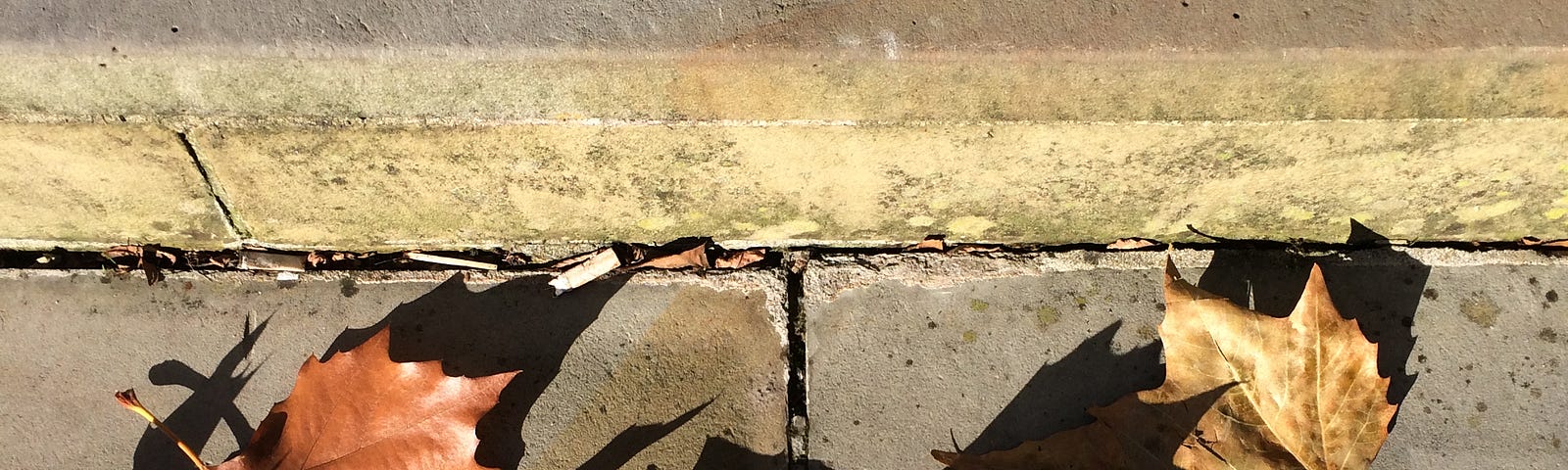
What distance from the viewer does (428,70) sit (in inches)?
54.5

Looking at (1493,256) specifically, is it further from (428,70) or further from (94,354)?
(94,354)

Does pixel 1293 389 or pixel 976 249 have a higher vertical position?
pixel 976 249

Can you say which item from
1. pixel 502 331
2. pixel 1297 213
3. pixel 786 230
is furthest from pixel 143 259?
pixel 1297 213

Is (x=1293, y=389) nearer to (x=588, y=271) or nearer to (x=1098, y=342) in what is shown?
(x=1098, y=342)

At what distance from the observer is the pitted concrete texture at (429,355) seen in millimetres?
1852

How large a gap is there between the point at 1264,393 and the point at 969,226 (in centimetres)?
62

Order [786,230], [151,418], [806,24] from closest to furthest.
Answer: [806,24], [151,418], [786,230]

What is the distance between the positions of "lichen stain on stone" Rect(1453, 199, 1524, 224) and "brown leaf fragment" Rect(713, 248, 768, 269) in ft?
4.53

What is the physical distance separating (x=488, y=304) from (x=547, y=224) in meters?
0.25

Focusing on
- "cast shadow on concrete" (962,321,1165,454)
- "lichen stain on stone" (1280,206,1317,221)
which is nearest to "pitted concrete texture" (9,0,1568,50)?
"lichen stain on stone" (1280,206,1317,221)

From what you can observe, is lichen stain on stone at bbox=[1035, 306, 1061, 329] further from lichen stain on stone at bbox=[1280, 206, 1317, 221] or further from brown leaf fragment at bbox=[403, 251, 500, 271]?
brown leaf fragment at bbox=[403, 251, 500, 271]

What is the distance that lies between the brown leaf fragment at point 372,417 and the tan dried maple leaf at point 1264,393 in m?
0.92

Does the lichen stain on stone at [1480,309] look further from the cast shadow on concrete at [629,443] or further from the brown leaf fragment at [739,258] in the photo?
the cast shadow on concrete at [629,443]

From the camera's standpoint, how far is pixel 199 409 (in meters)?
1.86
